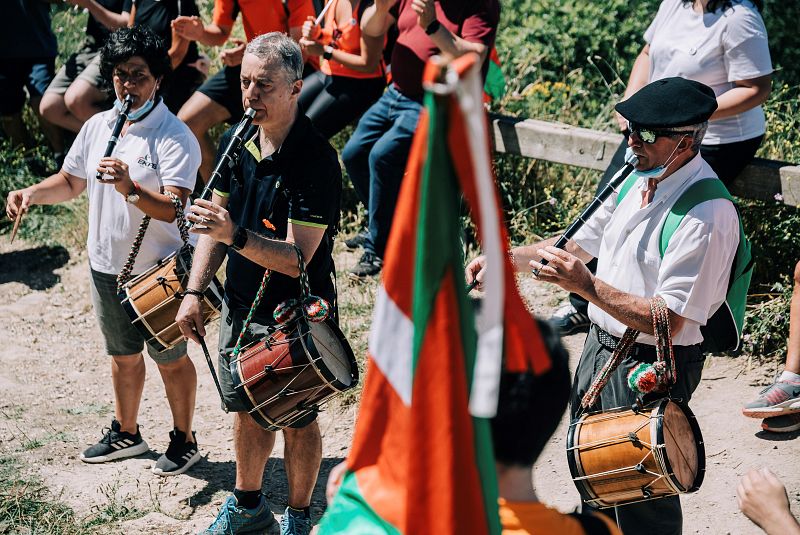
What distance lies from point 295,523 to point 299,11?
3.62 meters

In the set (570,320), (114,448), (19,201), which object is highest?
(19,201)

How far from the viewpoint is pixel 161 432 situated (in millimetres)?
5488

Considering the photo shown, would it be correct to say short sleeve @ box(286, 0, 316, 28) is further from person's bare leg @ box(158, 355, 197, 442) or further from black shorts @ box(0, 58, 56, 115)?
person's bare leg @ box(158, 355, 197, 442)

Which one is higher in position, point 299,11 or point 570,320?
point 299,11

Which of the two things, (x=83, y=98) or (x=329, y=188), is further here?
(x=83, y=98)

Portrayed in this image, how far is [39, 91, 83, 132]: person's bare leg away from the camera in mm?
7574

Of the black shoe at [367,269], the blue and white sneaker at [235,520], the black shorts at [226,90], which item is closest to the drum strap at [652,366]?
the blue and white sneaker at [235,520]

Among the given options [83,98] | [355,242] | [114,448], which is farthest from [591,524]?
[83,98]

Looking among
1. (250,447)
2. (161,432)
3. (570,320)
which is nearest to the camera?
(250,447)

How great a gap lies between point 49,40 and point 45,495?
4.60 meters

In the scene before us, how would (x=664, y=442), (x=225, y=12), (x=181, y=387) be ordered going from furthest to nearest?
(x=225, y=12) → (x=181, y=387) → (x=664, y=442)

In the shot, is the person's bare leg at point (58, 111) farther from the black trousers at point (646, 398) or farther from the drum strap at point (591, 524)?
the drum strap at point (591, 524)

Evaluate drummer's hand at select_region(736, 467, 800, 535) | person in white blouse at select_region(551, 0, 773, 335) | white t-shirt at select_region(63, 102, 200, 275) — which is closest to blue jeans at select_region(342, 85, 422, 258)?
person in white blouse at select_region(551, 0, 773, 335)

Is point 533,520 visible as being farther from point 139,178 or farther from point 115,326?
Result: point 115,326
